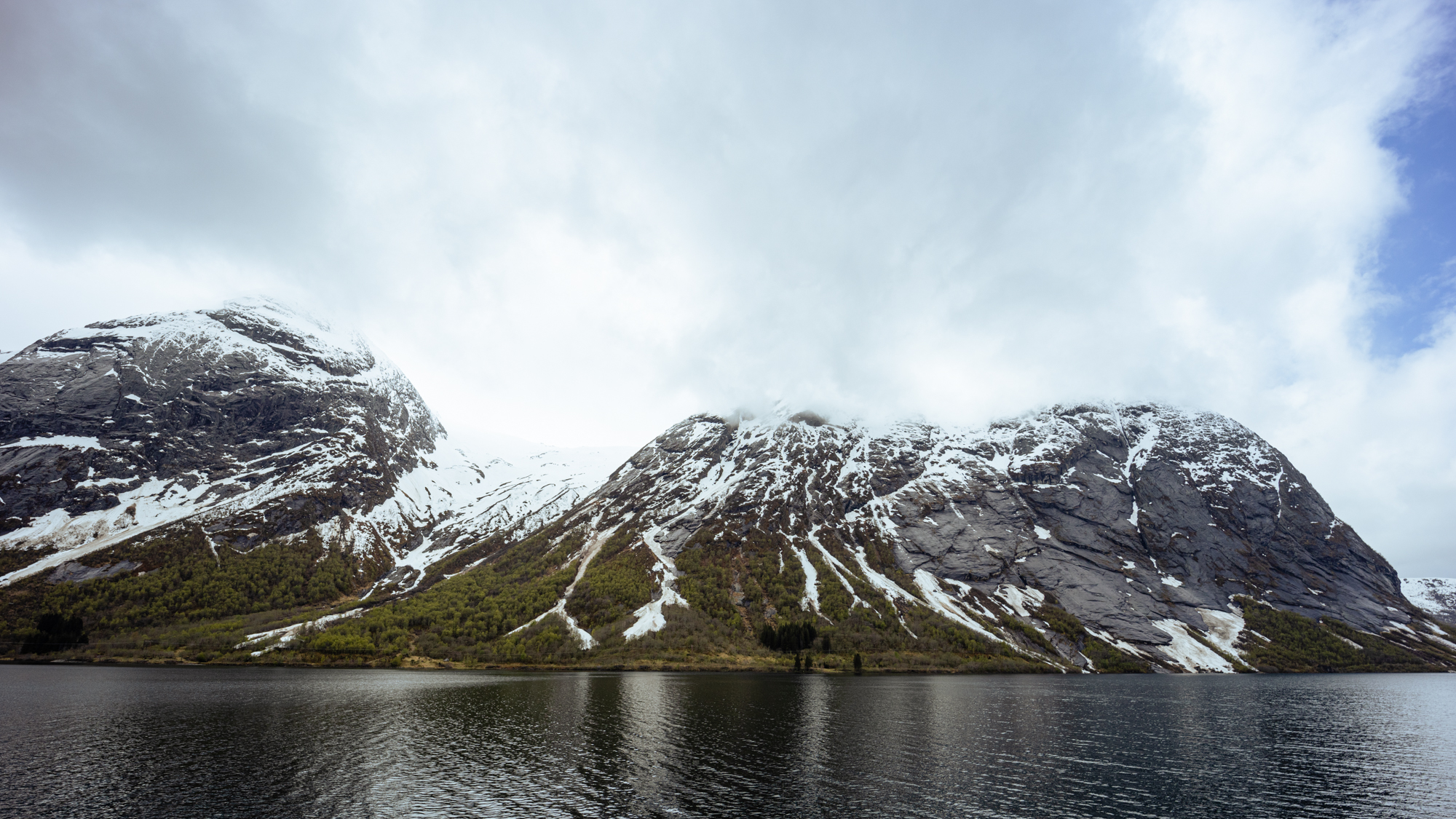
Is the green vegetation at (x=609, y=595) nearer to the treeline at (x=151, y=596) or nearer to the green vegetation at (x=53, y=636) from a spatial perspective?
the treeline at (x=151, y=596)

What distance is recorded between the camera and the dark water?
38.4 meters

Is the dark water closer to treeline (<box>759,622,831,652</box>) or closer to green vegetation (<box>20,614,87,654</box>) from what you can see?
treeline (<box>759,622,831,652</box>)

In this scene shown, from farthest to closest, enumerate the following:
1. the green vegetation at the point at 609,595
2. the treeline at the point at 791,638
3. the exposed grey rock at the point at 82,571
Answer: the exposed grey rock at the point at 82,571, the green vegetation at the point at 609,595, the treeline at the point at 791,638

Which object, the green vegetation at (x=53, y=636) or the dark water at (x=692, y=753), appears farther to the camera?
the green vegetation at (x=53, y=636)

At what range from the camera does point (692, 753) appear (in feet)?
170

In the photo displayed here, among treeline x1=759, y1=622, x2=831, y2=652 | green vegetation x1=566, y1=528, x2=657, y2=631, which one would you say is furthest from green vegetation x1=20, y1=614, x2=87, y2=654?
treeline x1=759, y1=622, x2=831, y2=652

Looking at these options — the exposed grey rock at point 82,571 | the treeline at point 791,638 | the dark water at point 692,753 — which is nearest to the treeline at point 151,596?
the exposed grey rock at point 82,571

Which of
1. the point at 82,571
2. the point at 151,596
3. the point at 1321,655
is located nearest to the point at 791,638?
the point at 1321,655

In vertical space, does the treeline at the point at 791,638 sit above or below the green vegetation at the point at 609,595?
below

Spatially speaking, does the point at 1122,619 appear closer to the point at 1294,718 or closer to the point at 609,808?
the point at 1294,718

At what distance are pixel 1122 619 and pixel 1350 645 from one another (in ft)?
254

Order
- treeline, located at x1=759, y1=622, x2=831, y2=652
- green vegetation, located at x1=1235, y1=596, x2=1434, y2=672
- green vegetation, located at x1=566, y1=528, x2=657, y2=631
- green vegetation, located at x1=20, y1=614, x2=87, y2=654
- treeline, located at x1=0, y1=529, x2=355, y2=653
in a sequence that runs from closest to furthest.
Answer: green vegetation, located at x1=20, y1=614, x2=87, y2=654
treeline, located at x1=0, y1=529, x2=355, y2=653
treeline, located at x1=759, y1=622, x2=831, y2=652
green vegetation, located at x1=566, y1=528, x2=657, y2=631
green vegetation, located at x1=1235, y1=596, x2=1434, y2=672

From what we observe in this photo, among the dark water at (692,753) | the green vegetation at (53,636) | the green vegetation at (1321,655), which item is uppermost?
the dark water at (692,753)

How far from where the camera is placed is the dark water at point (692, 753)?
38.4m
